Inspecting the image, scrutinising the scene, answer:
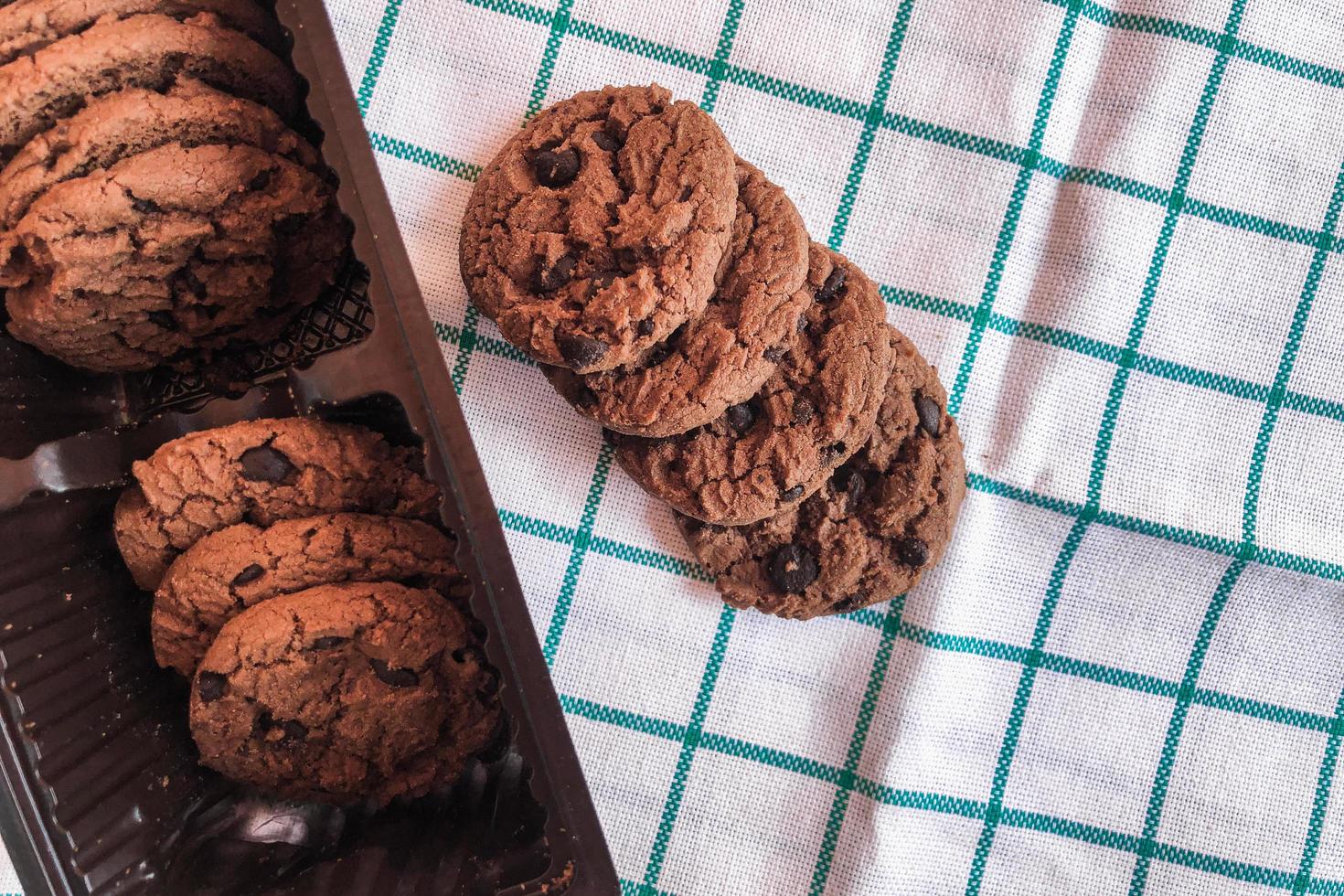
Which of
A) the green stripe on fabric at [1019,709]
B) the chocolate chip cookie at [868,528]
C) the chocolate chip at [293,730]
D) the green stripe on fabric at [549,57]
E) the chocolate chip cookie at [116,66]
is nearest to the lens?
the chocolate chip cookie at [116,66]

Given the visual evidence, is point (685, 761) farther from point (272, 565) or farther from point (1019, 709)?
point (272, 565)

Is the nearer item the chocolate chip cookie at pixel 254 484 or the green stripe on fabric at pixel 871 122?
the chocolate chip cookie at pixel 254 484

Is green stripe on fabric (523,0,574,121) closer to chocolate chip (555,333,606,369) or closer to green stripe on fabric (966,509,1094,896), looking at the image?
chocolate chip (555,333,606,369)

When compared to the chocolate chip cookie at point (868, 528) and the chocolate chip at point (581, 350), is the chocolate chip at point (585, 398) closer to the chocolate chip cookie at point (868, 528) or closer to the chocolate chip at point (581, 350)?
the chocolate chip at point (581, 350)

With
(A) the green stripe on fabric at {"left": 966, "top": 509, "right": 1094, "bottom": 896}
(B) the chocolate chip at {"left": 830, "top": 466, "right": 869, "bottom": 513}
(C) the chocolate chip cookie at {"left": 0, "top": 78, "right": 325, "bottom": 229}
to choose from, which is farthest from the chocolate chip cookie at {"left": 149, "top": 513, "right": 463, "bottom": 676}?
(A) the green stripe on fabric at {"left": 966, "top": 509, "right": 1094, "bottom": 896}

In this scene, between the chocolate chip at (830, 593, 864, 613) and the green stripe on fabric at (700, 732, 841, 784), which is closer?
the chocolate chip at (830, 593, 864, 613)

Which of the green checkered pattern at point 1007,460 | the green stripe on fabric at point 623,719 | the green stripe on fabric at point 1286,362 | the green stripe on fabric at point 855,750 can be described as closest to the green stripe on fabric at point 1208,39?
the green checkered pattern at point 1007,460

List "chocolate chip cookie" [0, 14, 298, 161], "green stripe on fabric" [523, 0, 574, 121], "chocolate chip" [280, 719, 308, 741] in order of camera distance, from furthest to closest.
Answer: "green stripe on fabric" [523, 0, 574, 121] → "chocolate chip" [280, 719, 308, 741] → "chocolate chip cookie" [0, 14, 298, 161]

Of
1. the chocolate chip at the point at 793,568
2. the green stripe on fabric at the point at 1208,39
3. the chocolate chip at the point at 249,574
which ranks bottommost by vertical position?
the chocolate chip at the point at 249,574
